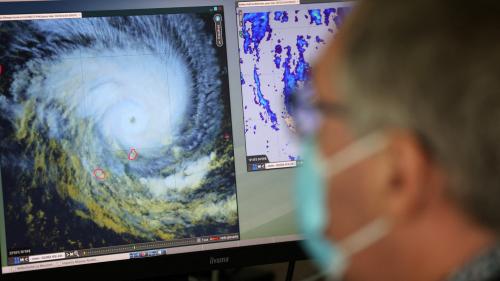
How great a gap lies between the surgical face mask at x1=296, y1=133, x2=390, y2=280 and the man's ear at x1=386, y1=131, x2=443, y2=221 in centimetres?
2

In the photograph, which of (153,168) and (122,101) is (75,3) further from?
(153,168)

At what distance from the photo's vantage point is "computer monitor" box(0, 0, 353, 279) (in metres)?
1.02

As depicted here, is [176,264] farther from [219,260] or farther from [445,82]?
[445,82]

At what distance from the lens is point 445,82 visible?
525 millimetres

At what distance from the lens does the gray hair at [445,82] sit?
52 cm

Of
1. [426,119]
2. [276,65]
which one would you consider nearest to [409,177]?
[426,119]

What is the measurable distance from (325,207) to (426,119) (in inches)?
7.0

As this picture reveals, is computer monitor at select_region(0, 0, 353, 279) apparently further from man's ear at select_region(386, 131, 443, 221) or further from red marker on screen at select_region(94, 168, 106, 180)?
man's ear at select_region(386, 131, 443, 221)

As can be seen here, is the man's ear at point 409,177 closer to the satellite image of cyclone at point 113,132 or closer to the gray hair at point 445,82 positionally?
the gray hair at point 445,82

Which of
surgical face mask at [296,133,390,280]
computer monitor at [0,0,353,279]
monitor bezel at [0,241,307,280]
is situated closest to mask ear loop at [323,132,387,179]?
surgical face mask at [296,133,390,280]

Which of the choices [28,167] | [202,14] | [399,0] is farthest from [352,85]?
[28,167]

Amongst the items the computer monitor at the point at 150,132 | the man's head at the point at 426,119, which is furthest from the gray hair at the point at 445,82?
the computer monitor at the point at 150,132

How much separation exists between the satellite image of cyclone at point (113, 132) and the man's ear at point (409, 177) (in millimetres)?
537

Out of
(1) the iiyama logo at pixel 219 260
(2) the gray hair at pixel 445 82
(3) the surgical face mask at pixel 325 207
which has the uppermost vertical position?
(2) the gray hair at pixel 445 82
